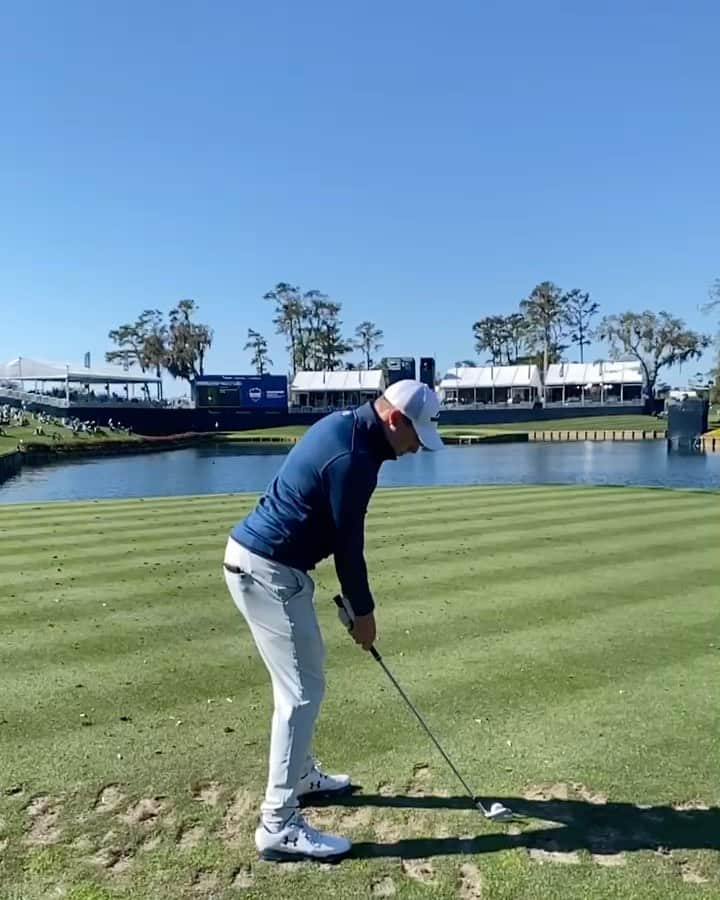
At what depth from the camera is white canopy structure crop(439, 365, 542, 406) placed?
387 feet

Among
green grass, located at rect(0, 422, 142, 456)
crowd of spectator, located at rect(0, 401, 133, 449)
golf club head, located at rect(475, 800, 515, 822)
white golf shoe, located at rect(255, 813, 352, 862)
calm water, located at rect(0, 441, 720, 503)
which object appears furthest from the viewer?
crowd of spectator, located at rect(0, 401, 133, 449)

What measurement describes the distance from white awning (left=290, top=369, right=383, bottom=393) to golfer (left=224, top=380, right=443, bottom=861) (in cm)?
11052

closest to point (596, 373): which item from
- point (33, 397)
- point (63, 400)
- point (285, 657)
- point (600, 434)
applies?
point (600, 434)

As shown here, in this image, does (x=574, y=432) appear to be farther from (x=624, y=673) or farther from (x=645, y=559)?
(x=624, y=673)

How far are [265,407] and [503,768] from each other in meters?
100

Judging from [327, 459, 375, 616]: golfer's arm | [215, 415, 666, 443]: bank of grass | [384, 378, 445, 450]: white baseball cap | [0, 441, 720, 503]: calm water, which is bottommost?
[0, 441, 720, 503]: calm water

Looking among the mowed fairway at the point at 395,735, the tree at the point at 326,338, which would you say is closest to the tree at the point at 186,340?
the tree at the point at 326,338

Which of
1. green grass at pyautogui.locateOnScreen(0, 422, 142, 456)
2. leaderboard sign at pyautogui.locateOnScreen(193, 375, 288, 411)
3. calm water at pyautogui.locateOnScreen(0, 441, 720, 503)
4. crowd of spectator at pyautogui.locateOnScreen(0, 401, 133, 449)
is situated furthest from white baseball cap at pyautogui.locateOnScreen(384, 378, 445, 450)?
leaderboard sign at pyautogui.locateOnScreen(193, 375, 288, 411)

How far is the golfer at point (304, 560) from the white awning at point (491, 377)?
378ft

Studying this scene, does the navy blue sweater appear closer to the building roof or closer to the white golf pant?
the white golf pant

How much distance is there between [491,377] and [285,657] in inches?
4648

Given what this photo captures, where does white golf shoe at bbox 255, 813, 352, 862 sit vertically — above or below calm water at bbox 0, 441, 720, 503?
above

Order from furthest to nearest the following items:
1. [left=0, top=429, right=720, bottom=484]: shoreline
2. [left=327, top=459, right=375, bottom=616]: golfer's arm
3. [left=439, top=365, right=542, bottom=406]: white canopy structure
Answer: [left=439, top=365, right=542, bottom=406]: white canopy structure < [left=0, top=429, right=720, bottom=484]: shoreline < [left=327, top=459, right=375, bottom=616]: golfer's arm

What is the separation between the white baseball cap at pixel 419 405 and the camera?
4.10m
